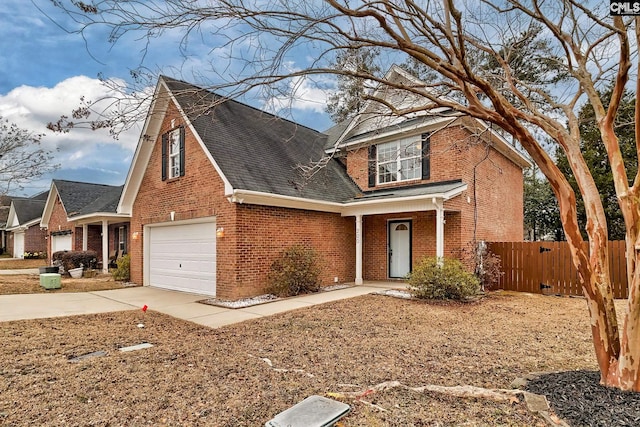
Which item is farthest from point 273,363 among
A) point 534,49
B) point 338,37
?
point 534,49

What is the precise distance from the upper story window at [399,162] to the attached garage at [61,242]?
60.9ft

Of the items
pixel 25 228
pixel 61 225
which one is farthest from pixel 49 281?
pixel 25 228

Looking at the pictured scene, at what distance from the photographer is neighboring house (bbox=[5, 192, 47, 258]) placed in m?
30.1

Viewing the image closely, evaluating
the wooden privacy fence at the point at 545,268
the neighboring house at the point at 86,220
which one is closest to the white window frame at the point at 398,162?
the wooden privacy fence at the point at 545,268

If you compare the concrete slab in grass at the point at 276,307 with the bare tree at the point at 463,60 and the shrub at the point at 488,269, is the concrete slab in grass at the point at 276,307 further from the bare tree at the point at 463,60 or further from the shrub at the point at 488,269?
the shrub at the point at 488,269

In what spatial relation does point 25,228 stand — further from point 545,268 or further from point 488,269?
point 545,268

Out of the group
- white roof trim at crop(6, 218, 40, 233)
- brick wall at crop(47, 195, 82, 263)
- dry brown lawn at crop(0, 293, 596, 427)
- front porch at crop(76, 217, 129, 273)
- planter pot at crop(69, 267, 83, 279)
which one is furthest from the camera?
white roof trim at crop(6, 218, 40, 233)

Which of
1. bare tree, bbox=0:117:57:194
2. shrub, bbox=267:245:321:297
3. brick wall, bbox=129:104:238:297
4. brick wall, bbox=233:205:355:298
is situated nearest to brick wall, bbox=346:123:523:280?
brick wall, bbox=233:205:355:298

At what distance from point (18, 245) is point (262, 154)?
3306 cm

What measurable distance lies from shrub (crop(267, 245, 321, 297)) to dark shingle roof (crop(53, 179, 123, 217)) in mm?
11981

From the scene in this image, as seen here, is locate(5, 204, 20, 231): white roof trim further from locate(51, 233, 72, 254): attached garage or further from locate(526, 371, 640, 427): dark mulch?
locate(526, 371, 640, 427): dark mulch

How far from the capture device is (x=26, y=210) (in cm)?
3316

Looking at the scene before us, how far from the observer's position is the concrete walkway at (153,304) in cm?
787

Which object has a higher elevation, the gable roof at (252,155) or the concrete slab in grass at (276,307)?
the gable roof at (252,155)
